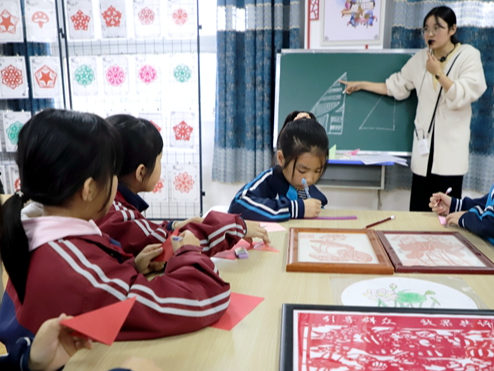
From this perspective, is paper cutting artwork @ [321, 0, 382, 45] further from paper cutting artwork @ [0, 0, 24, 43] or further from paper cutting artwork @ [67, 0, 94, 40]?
paper cutting artwork @ [0, 0, 24, 43]

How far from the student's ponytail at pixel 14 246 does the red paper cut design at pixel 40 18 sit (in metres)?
3.02

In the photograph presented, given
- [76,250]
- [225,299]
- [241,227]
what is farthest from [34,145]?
[241,227]

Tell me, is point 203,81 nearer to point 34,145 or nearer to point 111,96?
point 111,96

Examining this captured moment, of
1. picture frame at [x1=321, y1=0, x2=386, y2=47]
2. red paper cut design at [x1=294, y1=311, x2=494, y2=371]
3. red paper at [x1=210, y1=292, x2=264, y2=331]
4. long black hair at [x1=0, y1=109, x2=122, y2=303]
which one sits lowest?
red paper at [x1=210, y1=292, x2=264, y2=331]

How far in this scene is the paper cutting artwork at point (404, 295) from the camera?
32.5 inches

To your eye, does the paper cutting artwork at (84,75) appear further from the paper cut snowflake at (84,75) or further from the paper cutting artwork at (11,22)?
the paper cutting artwork at (11,22)

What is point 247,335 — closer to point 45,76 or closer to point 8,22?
point 45,76

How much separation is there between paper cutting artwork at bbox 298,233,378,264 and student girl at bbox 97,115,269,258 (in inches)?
5.0

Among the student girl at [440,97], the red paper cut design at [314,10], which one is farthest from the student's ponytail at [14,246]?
the red paper cut design at [314,10]

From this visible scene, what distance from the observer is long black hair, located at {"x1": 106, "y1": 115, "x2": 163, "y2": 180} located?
114 centimetres

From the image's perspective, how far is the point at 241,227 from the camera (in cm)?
111

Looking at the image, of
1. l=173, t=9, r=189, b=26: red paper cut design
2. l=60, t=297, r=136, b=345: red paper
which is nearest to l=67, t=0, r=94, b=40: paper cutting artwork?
l=173, t=9, r=189, b=26: red paper cut design

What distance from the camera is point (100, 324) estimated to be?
20.5 inches

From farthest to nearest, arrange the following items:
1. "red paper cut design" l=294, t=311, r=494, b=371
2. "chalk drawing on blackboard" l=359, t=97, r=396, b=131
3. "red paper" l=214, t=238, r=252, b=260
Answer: "chalk drawing on blackboard" l=359, t=97, r=396, b=131
"red paper" l=214, t=238, r=252, b=260
"red paper cut design" l=294, t=311, r=494, b=371
